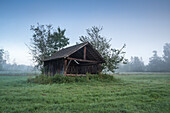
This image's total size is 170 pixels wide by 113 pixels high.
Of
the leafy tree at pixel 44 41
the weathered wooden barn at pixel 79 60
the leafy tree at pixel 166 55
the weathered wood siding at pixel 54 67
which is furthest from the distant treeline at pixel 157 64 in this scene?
the weathered wood siding at pixel 54 67

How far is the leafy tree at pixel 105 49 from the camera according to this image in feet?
61.5

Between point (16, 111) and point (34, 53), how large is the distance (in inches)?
1052

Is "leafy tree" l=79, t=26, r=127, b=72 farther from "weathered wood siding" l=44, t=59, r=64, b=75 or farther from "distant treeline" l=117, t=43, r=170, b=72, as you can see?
"distant treeline" l=117, t=43, r=170, b=72

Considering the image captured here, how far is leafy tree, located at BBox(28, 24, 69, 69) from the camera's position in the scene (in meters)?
28.6

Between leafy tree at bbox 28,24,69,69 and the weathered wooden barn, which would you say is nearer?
the weathered wooden barn

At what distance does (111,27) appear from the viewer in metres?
22.6

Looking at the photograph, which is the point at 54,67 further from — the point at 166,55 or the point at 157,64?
the point at 166,55

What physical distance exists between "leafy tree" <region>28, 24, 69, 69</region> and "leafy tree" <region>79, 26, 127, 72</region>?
9383 millimetres

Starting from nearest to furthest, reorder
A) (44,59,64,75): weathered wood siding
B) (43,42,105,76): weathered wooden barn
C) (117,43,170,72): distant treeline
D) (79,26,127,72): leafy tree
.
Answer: (43,42,105,76): weathered wooden barn, (44,59,64,75): weathered wood siding, (79,26,127,72): leafy tree, (117,43,170,72): distant treeline

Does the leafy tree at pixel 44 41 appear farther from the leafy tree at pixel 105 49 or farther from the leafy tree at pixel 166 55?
the leafy tree at pixel 166 55

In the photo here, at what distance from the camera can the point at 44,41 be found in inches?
1155

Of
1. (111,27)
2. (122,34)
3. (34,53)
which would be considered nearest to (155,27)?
(122,34)

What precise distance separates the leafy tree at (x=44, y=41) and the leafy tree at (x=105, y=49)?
9383mm

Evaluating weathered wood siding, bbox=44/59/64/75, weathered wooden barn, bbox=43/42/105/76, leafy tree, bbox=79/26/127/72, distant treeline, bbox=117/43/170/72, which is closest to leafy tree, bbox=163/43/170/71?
distant treeline, bbox=117/43/170/72
